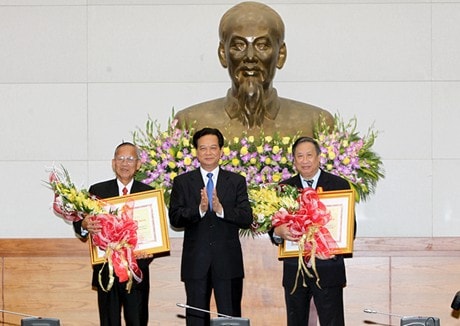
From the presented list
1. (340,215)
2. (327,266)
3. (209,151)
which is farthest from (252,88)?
(327,266)

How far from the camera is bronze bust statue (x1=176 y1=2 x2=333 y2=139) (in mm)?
6246

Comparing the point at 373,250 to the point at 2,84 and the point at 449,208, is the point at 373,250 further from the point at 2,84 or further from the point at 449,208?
the point at 2,84

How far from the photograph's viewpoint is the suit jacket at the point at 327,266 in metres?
5.01

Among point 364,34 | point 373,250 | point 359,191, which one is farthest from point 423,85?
point 373,250

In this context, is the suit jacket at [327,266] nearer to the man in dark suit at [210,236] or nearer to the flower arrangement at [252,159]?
the man in dark suit at [210,236]

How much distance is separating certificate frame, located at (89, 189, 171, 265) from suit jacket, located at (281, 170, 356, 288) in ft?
1.98

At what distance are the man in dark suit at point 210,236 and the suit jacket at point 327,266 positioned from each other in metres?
0.26

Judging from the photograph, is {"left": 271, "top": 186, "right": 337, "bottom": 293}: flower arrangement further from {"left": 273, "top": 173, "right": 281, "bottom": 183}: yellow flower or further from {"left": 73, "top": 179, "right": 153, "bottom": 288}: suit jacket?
{"left": 273, "top": 173, "right": 281, "bottom": 183}: yellow flower

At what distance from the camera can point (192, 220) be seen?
201 inches

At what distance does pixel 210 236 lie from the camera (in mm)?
5172

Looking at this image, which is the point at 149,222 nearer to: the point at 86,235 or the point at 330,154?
the point at 86,235

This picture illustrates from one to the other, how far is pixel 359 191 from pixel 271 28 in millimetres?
1060

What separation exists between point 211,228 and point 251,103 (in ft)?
4.45

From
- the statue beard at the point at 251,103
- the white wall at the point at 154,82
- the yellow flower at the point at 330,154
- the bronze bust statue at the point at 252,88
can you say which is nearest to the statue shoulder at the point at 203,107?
the bronze bust statue at the point at 252,88
